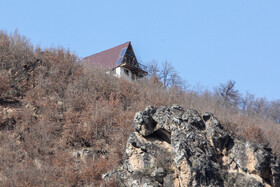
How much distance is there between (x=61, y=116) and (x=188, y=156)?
Result: 6.62 m

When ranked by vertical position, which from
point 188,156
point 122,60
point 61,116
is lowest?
point 188,156

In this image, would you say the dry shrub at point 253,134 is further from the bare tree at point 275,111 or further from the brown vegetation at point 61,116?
the bare tree at point 275,111

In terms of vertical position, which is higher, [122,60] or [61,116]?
[122,60]

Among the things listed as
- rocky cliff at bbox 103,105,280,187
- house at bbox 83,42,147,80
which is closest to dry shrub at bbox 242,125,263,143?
rocky cliff at bbox 103,105,280,187

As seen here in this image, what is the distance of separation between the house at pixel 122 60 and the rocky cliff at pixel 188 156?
61.1 ft

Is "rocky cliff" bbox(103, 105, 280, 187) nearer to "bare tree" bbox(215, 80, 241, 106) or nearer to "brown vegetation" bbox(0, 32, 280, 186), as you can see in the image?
"brown vegetation" bbox(0, 32, 280, 186)

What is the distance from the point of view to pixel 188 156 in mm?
10766

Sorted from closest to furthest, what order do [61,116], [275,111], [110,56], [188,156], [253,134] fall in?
[188,156] → [61,116] → [253,134] → [110,56] → [275,111]

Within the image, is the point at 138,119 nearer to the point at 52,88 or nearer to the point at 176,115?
the point at 176,115

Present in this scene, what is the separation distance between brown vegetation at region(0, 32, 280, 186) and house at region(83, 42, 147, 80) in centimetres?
855

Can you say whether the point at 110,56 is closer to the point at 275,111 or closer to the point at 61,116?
the point at 275,111

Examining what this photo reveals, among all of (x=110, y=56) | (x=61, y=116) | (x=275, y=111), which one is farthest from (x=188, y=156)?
(x=275, y=111)

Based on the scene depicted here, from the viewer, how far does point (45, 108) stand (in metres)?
15.7

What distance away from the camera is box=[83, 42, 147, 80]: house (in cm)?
Answer: 3106
